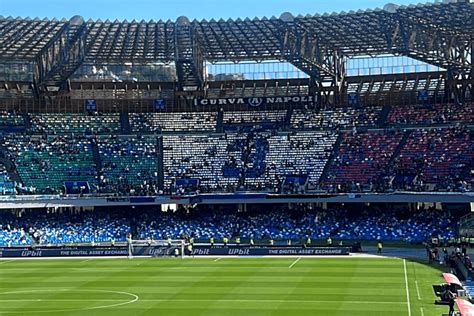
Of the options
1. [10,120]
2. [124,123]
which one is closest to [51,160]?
[10,120]

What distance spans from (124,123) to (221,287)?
146 ft

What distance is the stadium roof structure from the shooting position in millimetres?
62250

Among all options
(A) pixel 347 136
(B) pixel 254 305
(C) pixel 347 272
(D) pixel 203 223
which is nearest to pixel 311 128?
(A) pixel 347 136

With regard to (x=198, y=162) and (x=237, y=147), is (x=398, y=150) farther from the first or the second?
(x=198, y=162)

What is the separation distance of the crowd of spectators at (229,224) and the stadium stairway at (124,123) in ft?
40.0

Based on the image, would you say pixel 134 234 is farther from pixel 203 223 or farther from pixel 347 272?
pixel 347 272

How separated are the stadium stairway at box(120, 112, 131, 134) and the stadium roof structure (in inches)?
282

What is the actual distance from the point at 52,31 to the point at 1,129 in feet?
51.5

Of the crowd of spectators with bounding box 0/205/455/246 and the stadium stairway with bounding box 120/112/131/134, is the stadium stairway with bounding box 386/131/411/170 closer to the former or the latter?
the crowd of spectators with bounding box 0/205/455/246

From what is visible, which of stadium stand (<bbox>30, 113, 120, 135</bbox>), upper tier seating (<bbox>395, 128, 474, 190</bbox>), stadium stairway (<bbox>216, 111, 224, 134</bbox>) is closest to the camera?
upper tier seating (<bbox>395, 128, 474, 190</bbox>)

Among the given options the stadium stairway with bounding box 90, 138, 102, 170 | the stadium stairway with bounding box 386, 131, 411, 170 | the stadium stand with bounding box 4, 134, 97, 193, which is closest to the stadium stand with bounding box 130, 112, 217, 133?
the stadium stairway with bounding box 90, 138, 102, 170

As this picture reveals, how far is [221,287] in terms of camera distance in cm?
3791

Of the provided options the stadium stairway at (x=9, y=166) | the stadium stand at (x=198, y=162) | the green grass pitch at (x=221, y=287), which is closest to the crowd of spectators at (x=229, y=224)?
the stadium stand at (x=198, y=162)

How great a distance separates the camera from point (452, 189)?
60.6 metres
